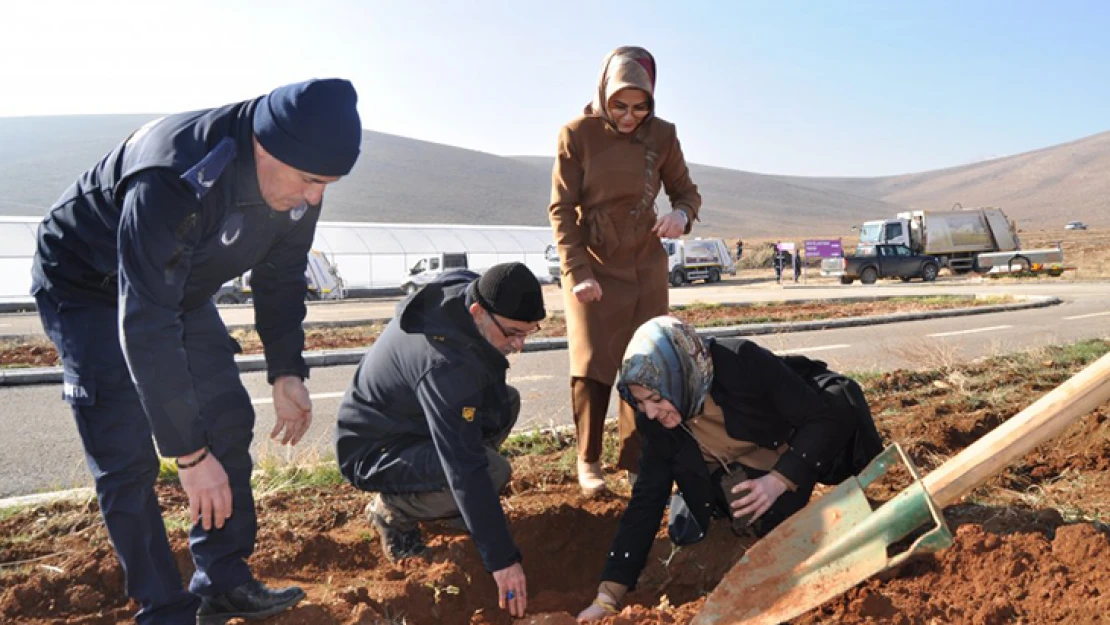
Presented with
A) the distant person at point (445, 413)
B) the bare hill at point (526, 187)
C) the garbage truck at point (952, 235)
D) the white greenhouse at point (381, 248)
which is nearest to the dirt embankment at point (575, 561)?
the distant person at point (445, 413)

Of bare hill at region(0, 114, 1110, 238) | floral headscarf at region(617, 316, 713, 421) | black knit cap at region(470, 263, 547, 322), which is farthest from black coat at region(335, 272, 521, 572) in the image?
bare hill at region(0, 114, 1110, 238)

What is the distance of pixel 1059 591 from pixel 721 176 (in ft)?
541

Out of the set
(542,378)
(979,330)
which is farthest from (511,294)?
(979,330)

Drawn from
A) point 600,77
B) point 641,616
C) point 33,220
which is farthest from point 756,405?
point 33,220

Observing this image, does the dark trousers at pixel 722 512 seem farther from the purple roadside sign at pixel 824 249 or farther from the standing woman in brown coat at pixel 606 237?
the purple roadside sign at pixel 824 249

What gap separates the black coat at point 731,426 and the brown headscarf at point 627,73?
1.29 m

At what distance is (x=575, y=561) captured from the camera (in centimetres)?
382

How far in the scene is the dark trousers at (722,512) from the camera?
10.8 ft

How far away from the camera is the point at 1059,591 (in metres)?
2.54

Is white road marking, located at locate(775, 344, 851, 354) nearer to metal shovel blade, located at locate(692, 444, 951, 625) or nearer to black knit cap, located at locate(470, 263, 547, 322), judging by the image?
metal shovel blade, located at locate(692, 444, 951, 625)

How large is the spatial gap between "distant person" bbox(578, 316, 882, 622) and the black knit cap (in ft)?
1.26

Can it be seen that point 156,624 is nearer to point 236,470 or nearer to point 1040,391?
point 236,470

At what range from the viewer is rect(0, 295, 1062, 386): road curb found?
8.63 m

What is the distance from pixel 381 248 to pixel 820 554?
108ft
